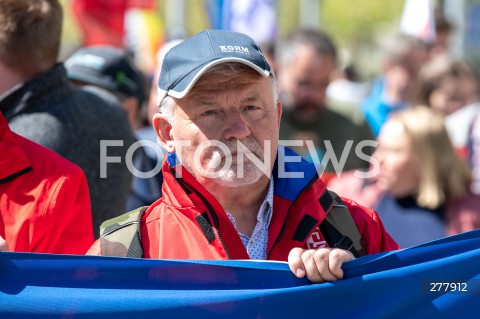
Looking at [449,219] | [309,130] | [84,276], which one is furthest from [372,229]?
[309,130]

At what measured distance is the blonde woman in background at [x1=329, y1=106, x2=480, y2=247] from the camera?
5305mm

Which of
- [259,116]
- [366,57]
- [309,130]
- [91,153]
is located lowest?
[366,57]

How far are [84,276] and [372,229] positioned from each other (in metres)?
0.88

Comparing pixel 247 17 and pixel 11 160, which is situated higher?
pixel 11 160

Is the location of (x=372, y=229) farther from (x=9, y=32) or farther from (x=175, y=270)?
(x=9, y=32)

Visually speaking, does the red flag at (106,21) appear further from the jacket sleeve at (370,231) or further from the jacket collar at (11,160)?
the jacket sleeve at (370,231)

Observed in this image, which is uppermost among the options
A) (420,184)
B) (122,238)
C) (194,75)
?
(194,75)

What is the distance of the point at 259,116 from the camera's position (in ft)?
9.41

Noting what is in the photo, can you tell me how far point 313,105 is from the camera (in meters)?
6.92

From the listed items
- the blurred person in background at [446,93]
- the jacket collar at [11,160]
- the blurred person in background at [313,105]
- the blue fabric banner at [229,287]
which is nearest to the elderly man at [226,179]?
the blue fabric banner at [229,287]

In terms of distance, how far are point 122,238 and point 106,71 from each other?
9.06 feet

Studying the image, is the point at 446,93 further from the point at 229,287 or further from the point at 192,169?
the point at 229,287

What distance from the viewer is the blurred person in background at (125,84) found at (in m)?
5.20

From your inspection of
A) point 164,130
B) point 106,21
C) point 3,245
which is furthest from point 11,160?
point 106,21
